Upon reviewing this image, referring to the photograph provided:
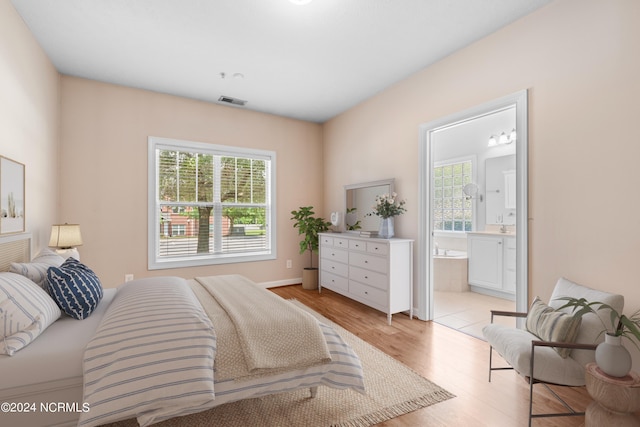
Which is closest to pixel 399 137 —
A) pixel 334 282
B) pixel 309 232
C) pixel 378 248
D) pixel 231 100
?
pixel 378 248

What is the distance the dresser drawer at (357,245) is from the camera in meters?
3.76

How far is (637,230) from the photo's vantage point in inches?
75.4

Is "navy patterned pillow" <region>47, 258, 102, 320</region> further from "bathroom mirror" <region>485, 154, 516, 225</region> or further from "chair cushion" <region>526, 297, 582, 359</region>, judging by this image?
"bathroom mirror" <region>485, 154, 516, 225</region>

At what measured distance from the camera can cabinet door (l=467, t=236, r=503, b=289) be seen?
433 centimetres

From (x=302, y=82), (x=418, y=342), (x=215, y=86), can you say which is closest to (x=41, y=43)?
(x=215, y=86)

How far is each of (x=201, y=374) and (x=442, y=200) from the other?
5234 millimetres

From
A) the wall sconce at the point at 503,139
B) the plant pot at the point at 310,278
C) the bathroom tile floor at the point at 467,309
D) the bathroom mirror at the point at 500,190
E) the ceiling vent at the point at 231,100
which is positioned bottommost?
the bathroom tile floor at the point at 467,309

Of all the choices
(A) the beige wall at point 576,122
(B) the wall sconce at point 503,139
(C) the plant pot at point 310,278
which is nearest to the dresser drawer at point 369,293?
(C) the plant pot at point 310,278

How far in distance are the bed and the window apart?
2.44 meters

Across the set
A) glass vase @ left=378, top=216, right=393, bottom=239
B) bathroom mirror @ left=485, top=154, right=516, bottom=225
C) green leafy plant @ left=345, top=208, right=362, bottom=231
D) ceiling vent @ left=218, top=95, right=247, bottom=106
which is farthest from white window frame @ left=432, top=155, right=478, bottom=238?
ceiling vent @ left=218, top=95, right=247, bottom=106

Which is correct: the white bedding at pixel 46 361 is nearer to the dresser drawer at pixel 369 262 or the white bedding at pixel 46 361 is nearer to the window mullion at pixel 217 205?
the dresser drawer at pixel 369 262

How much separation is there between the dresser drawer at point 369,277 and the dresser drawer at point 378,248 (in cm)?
25

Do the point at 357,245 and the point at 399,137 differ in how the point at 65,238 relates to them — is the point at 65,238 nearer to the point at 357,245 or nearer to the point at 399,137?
the point at 357,245

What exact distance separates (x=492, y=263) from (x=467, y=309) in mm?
979
